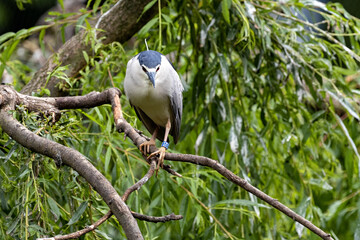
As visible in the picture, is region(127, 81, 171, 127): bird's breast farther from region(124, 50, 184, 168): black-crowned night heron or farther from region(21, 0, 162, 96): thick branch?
region(21, 0, 162, 96): thick branch

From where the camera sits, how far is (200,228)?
161cm

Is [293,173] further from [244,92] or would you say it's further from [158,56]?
[158,56]

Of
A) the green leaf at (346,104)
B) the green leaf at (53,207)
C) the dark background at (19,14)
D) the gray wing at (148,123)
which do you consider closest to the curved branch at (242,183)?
the green leaf at (53,207)

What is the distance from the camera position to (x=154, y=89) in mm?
1301

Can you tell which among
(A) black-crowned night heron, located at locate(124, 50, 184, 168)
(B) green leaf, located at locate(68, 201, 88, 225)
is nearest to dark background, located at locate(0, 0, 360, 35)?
(A) black-crowned night heron, located at locate(124, 50, 184, 168)

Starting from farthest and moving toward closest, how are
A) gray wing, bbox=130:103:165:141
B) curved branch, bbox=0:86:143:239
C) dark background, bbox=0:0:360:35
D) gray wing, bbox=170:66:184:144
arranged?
dark background, bbox=0:0:360:35
gray wing, bbox=130:103:165:141
gray wing, bbox=170:66:184:144
curved branch, bbox=0:86:143:239

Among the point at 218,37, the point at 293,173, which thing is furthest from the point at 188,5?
the point at 293,173

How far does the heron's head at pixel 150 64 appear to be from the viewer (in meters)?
1.26

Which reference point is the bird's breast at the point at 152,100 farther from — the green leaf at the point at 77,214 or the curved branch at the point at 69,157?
the green leaf at the point at 77,214

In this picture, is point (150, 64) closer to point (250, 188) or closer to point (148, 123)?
point (148, 123)

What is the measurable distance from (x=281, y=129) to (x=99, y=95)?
834 millimetres

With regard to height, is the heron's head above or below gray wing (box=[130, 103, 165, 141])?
above

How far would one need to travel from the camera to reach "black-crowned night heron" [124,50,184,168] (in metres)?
1.27

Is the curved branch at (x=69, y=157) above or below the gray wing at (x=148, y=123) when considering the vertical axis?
above
